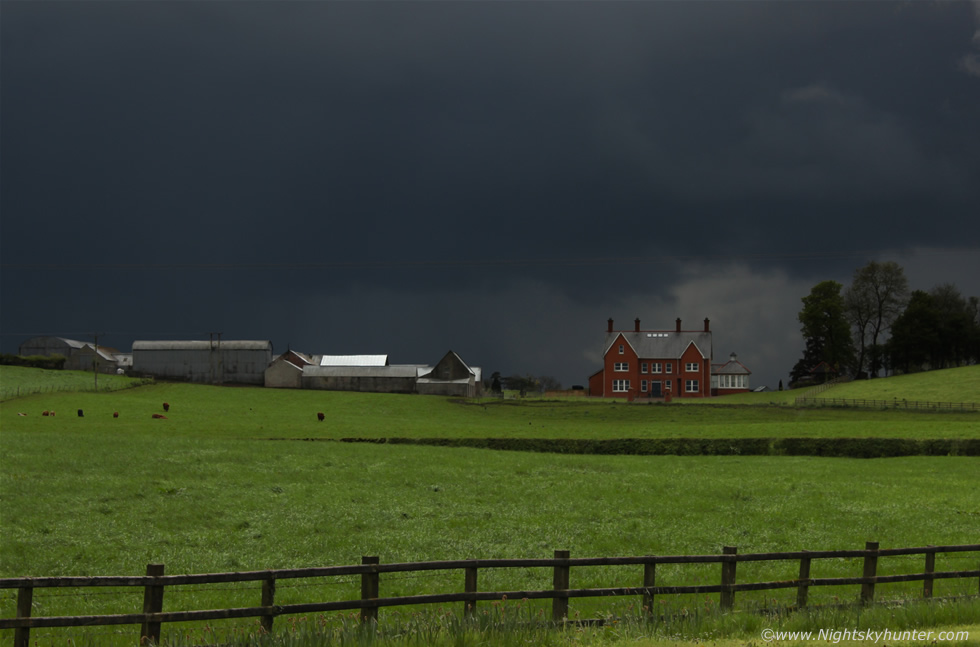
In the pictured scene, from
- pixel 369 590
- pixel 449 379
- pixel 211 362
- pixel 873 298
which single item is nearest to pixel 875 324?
pixel 873 298

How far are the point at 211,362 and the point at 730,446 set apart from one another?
96638 mm

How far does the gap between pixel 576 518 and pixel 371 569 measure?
16.9 m

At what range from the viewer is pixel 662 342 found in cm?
13175

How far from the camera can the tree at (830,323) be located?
437ft

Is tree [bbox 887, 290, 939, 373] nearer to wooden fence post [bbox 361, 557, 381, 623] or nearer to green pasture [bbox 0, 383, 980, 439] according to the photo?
green pasture [bbox 0, 383, 980, 439]

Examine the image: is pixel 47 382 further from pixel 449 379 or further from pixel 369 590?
pixel 369 590

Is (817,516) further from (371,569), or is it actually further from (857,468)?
(371,569)

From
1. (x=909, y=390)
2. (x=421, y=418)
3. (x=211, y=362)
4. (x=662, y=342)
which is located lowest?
(x=421, y=418)

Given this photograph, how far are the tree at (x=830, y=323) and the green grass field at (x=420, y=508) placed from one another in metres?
81.1

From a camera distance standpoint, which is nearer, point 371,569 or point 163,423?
point 371,569

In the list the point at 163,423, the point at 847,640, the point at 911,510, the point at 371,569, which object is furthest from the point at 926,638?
the point at 163,423

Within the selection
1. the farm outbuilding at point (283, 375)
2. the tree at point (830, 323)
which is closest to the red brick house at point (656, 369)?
the tree at point (830, 323)

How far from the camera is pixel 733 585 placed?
15.7m

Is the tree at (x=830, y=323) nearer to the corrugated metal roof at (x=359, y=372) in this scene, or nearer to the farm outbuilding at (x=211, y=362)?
the corrugated metal roof at (x=359, y=372)
